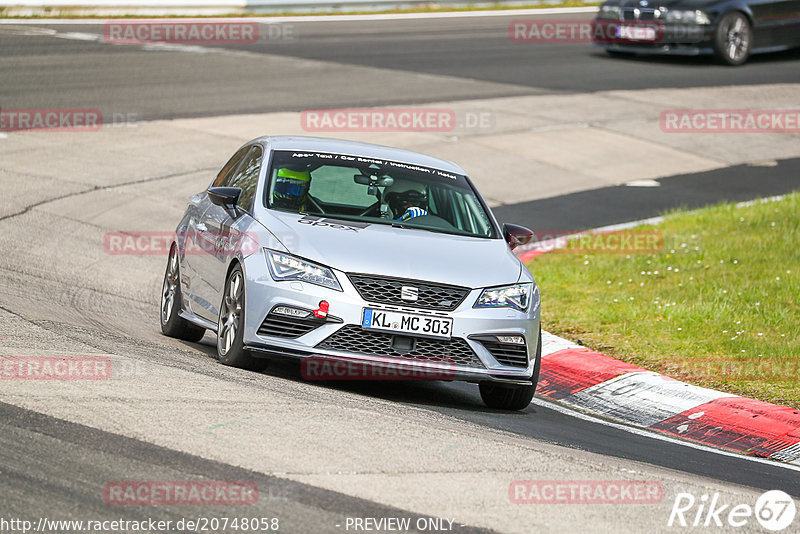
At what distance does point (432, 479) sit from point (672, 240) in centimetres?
920

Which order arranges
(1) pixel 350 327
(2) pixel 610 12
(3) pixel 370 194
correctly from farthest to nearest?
(2) pixel 610 12
(3) pixel 370 194
(1) pixel 350 327

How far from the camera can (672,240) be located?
47.3ft

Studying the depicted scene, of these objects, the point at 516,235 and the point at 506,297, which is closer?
the point at 506,297

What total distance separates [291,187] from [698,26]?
727 inches

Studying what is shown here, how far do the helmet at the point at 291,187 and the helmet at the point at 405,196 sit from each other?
1.95 feet

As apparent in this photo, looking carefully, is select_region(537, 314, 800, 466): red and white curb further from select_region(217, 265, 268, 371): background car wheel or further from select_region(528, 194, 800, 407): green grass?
select_region(217, 265, 268, 371): background car wheel

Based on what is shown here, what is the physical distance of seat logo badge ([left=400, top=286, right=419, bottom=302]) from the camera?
7805 mm

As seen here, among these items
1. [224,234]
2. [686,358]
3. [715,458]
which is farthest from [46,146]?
[715,458]

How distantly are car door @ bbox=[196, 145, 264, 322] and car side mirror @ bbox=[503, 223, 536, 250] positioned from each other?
1887mm

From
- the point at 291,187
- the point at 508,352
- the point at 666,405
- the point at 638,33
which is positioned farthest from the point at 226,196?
the point at 638,33

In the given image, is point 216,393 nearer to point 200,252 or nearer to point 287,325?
point 287,325

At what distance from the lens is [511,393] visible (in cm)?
848

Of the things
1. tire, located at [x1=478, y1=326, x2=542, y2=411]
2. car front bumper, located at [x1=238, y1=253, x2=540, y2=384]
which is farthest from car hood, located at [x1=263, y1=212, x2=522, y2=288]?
tire, located at [x1=478, y1=326, x2=542, y2=411]

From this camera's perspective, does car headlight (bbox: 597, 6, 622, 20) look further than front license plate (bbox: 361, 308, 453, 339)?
Yes
